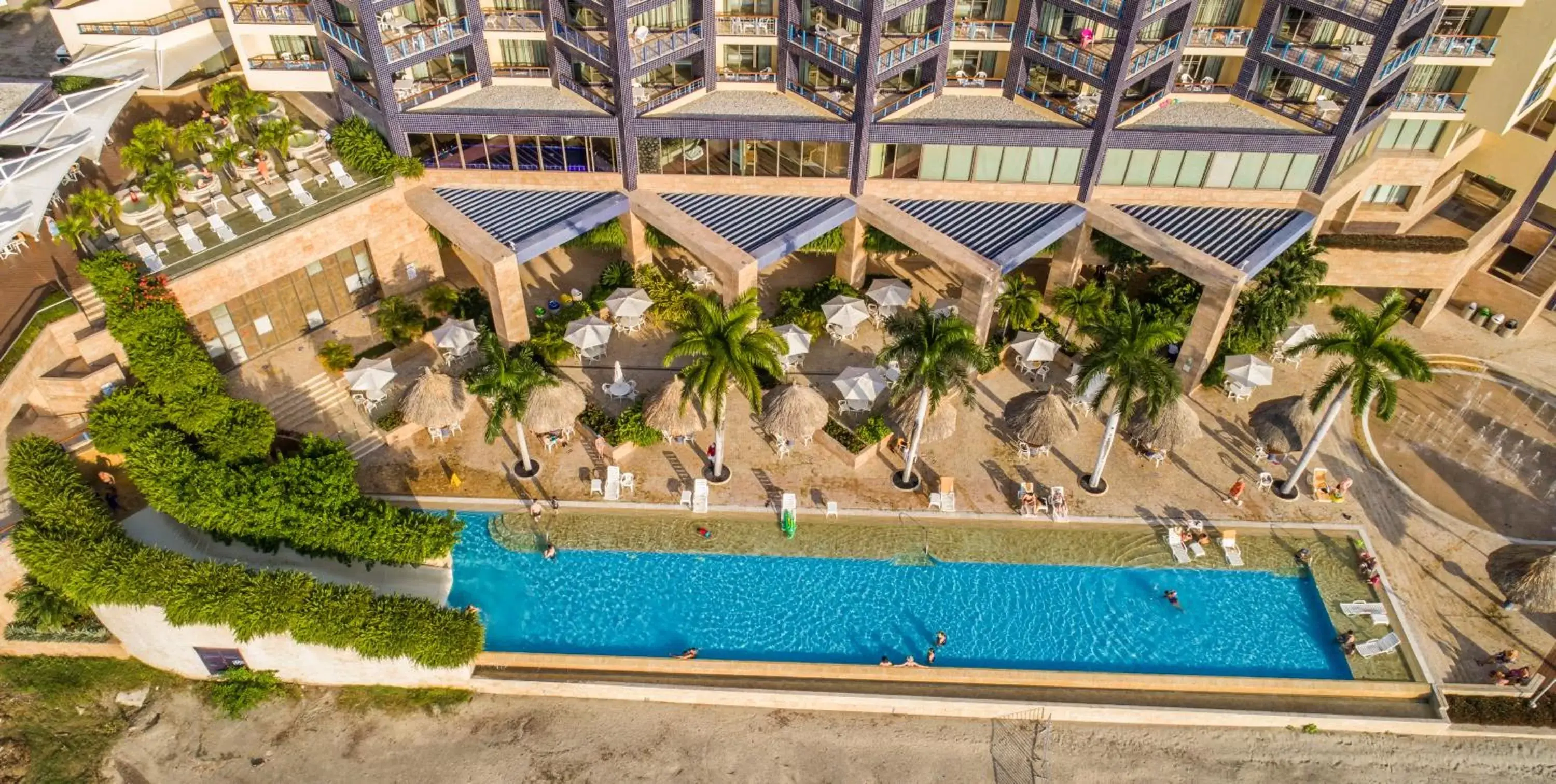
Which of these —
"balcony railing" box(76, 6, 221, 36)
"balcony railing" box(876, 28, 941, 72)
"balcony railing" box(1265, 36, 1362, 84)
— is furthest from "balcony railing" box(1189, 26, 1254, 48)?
"balcony railing" box(76, 6, 221, 36)

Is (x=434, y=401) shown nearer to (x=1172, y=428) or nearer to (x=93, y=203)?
(x=93, y=203)

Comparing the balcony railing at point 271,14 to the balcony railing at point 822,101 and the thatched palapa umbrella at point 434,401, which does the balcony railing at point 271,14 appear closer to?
the thatched palapa umbrella at point 434,401

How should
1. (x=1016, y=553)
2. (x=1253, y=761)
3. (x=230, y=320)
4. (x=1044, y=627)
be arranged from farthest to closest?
(x=230, y=320)
(x=1016, y=553)
(x=1044, y=627)
(x=1253, y=761)

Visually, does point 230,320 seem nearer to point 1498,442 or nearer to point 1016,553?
point 1016,553

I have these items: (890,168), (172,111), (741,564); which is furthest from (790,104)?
(172,111)

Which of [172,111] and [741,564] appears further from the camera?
[172,111]

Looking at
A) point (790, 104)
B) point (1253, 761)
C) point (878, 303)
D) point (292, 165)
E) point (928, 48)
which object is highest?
point (928, 48)

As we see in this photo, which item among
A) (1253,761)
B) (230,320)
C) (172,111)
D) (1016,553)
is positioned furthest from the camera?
(172,111)

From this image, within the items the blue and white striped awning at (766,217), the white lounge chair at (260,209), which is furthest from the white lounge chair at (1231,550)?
the white lounge chair at (260,209)
